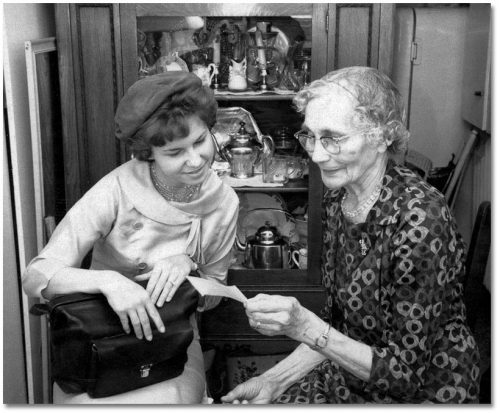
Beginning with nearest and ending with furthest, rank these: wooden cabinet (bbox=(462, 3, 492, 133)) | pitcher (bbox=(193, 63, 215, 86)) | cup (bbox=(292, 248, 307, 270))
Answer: pitcher (bbox=(193, 63, 215, 86)) < cup (bbox=(292, 248, 307, 270)) < wooden cabinet (bbox=(462, 3, 492, 133))

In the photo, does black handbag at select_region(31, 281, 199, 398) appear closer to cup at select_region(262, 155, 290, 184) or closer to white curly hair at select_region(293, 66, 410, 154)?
white curly hair at select_region(293, 66, 410, 154)

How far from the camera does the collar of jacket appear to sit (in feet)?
5.49

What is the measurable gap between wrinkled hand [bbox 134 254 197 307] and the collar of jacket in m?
0.17

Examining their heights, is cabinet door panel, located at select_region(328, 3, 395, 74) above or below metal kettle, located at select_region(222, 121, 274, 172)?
above

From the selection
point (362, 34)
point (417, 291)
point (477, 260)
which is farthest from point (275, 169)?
point (417, 291)

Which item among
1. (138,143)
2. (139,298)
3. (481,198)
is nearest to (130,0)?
(138,143)

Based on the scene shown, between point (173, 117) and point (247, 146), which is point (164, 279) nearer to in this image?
point (173, 117)

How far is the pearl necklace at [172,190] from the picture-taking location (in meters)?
1.71

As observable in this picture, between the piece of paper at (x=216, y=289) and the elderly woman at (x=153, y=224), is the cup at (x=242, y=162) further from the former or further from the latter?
the piece of paper at (x=216, y=289)

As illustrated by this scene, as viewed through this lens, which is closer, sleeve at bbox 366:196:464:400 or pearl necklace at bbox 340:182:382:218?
sleeve at bbox 366:196:464:400

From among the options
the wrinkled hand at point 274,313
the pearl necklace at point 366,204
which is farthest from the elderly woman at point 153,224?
the pearl necklace at point 366,204

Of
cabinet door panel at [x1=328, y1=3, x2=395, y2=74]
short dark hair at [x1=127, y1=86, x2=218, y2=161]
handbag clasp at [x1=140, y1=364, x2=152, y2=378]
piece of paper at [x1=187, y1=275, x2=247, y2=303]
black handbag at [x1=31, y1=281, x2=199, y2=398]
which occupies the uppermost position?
cabinet door panel at [x1=328, y1=3, x2=395, y2=74]

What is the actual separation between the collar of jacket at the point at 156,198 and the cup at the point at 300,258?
3.80 ft

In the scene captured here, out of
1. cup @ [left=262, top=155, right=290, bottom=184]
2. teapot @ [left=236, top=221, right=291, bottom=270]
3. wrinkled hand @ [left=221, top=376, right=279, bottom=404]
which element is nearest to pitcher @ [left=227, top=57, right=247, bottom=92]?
cup @ [left=262, top=155, right=290, bottom=184]
